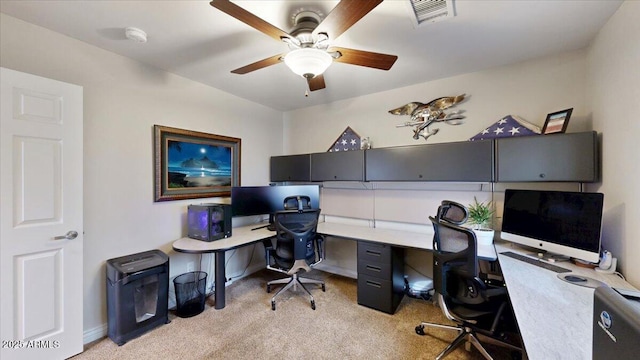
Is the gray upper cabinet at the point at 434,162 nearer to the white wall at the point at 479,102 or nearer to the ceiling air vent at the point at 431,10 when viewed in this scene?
the white wall at the point at 479,102

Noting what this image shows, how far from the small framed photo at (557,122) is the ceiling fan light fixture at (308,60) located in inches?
79.0

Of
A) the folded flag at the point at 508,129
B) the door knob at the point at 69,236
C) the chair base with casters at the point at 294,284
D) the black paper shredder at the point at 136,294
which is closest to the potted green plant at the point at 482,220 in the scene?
the folded flag at the point at 508,129

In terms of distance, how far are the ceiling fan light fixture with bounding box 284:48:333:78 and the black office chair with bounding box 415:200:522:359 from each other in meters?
1.36

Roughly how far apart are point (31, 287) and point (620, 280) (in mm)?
3948

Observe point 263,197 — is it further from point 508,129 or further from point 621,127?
point 621,127

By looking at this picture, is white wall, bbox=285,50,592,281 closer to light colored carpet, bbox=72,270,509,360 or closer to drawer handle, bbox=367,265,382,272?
drawer handle, bbox=367,265,382,272

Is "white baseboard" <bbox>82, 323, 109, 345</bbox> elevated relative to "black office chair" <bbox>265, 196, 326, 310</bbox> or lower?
lower

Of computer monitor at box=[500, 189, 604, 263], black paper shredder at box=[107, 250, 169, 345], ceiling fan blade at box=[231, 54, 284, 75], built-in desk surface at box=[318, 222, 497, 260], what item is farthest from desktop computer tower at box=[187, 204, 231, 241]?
computer monitor at box=[500, 189, 604, 263]

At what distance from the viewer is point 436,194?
110 inches

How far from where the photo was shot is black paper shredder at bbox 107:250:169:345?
201cm

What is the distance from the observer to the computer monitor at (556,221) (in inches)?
64.9

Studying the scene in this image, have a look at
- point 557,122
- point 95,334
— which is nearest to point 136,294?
point 95,334

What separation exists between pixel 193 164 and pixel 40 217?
1.30 metres

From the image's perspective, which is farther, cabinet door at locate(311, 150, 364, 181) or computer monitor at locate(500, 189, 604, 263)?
cabinet door at locate(311, 150, 364, 181)
